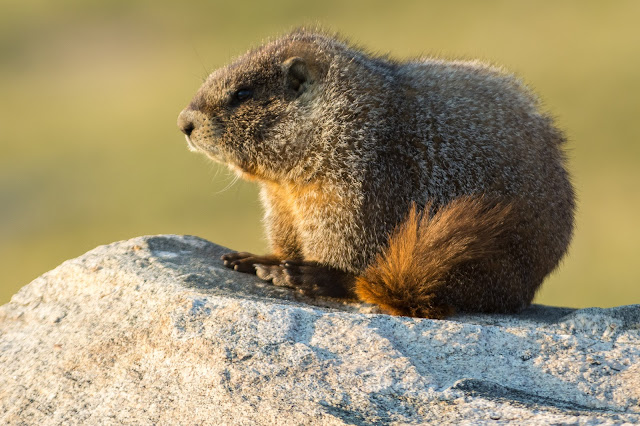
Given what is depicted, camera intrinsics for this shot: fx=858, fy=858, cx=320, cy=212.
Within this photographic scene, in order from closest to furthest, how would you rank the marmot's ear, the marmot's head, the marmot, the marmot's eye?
the marmot < the marmot's head < the marmot's ear < the marmot's eye

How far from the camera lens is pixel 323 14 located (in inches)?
1465

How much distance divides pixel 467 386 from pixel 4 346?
302cm

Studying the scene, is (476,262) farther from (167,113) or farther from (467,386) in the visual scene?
(167,113)

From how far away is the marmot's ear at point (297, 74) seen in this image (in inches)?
243

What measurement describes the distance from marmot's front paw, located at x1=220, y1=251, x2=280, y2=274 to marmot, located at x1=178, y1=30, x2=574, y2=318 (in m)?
0.01

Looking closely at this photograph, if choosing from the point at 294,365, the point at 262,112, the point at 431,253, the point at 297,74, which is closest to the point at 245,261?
the point at 262,112

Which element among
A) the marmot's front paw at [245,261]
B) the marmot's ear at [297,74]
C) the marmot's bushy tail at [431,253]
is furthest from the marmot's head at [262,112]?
the marmot's bushy tail at [431,253]

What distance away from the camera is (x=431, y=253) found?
526 cm

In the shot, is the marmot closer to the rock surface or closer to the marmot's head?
the marmot's head

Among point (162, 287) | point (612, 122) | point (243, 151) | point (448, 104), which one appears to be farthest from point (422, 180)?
point (612, 122)

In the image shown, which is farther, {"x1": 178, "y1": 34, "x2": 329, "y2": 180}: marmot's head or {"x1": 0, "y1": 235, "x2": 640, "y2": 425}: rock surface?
{"x1": 178, "y1": 34, "x2": 329, "y2": 180}: marmot's head

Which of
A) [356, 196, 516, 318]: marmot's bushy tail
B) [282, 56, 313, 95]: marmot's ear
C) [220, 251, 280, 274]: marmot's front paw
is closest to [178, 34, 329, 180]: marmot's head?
[282, 56, 313, 95]: marmot's ear

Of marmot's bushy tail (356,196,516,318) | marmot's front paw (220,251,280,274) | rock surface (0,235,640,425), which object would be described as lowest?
rock surface (0,235,640,425)

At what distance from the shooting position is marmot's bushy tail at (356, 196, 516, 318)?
526 centimetres
